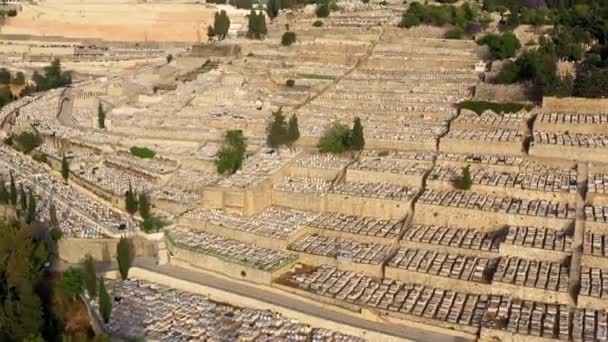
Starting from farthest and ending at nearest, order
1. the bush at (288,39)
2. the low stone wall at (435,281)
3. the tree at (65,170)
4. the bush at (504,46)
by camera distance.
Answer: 1. the bush at (288,39)
2. the bush at (504,46)
3. the tree at (65,170)
4. the low stone wall at (435,281)

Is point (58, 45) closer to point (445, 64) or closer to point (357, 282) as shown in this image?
point (445, 64)

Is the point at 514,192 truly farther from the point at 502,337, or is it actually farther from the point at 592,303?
the point at 502,337

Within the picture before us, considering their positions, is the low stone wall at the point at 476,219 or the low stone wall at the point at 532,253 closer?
the low stone wall at the point at 532,253

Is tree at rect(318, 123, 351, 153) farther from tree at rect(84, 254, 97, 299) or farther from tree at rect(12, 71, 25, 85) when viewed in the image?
tree at rect(12, 71, 25, 85)

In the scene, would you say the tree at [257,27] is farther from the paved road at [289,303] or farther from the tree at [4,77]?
the paved road at [289,303]

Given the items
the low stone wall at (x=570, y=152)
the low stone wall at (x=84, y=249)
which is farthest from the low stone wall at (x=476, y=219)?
the low stone wall at (x=84, y=249)

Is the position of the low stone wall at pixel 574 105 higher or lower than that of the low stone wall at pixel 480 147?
higher
